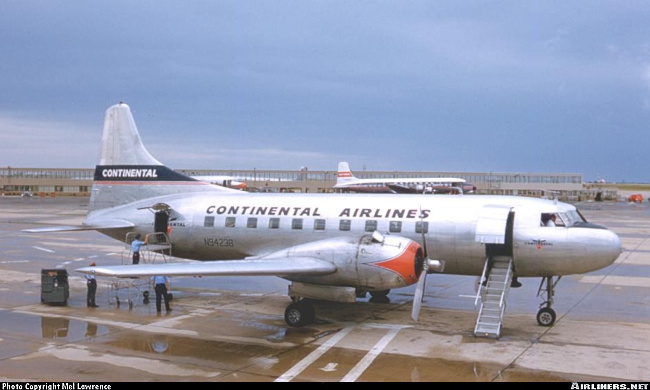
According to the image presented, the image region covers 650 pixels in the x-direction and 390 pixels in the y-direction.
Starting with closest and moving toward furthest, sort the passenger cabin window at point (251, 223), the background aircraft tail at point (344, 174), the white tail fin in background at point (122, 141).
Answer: the passenger cabin window at point (251, 223)
the white tail fin in background at point (122, 141)
the background aircraft tail at point (344, 174)

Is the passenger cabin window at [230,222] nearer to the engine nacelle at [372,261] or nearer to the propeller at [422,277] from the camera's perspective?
the engine nacelle at [372,261]

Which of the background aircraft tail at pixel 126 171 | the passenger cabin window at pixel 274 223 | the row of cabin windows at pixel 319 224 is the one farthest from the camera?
the background aircraft tail at pixel 126 171

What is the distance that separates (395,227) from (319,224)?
2.49 m

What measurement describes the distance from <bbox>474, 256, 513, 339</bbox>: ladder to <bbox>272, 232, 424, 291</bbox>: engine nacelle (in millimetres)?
2016

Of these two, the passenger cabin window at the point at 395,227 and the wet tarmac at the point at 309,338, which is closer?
the wet tarmac at the point at 309,338

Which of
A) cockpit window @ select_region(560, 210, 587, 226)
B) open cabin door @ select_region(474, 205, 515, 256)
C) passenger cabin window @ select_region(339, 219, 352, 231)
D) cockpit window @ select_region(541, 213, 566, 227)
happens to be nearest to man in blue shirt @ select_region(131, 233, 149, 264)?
passenger cabin window @ select_region(339, 219, 352, 231)

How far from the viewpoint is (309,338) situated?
1498 cm

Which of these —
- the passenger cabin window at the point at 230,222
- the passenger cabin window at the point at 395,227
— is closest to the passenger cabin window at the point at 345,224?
the passenger cabin window at the point at 395,227

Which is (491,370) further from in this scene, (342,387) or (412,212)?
(412,212)

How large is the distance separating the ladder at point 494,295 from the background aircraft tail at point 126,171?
11.0m

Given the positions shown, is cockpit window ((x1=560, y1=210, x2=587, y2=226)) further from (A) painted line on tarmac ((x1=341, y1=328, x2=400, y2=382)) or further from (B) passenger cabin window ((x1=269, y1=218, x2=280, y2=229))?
(B) passenger cabin window ((x1=269, y1=218, x2=280, y2=229))

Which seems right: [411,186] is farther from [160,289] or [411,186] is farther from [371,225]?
[160,289]

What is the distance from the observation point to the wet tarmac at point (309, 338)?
12.1 m

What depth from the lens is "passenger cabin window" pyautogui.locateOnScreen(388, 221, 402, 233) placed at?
1781cm
